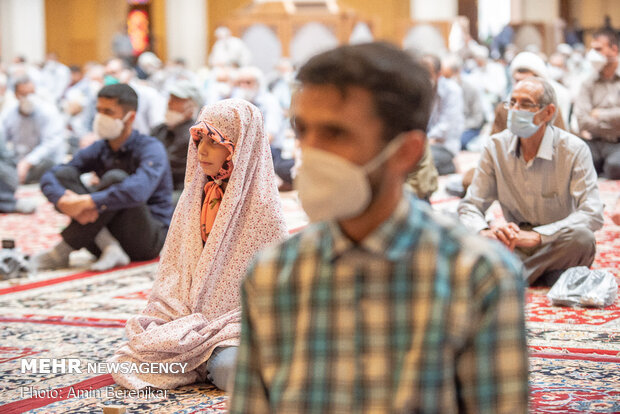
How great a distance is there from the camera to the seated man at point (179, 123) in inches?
228

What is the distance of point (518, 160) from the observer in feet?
13.4

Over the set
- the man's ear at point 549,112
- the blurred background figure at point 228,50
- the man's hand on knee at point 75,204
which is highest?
the blurred background figure at point 228,50

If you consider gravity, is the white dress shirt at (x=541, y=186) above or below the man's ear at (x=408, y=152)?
below

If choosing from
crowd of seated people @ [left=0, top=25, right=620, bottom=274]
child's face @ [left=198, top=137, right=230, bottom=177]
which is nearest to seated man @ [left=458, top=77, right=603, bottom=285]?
crowd of seated people @ [left=0, top=25, right=620, bottom=274]

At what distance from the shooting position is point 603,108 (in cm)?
791

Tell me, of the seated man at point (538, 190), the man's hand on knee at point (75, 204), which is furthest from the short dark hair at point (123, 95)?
the seated man at point (538, 190)

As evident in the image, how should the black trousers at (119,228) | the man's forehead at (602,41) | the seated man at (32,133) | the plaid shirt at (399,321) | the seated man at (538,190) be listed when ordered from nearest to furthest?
the plaid shirt at (399,321) < the seated man at (538,190) < the black trousers at (119,228) < the man's forehead at (602,41) < the seated man at (32,133)

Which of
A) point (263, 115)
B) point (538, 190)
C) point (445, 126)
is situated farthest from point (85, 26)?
point (538, 190)

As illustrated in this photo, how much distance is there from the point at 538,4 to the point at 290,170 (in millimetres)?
18697

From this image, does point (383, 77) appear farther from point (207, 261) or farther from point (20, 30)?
point (20, 30)

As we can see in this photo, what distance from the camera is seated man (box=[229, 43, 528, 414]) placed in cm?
123

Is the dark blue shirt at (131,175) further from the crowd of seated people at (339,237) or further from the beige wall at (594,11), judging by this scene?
the beige wall at (594,11)

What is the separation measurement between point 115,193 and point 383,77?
364 centimetres

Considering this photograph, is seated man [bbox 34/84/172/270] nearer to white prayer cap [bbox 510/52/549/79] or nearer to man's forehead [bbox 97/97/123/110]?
man's forehead [bbox 97/97/123/110]
